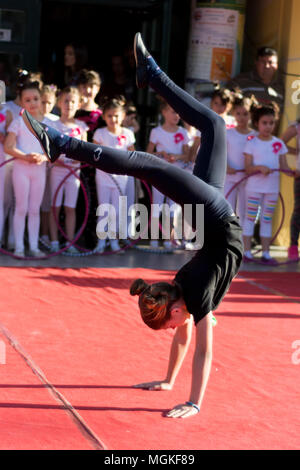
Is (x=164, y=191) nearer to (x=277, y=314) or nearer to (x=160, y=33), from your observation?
(x=277, y=314)

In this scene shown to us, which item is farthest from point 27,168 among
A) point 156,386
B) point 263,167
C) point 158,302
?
point 158,302

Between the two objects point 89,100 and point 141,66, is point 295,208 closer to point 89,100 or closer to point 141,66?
point 89,100

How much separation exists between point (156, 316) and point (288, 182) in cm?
577

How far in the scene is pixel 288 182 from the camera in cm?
959

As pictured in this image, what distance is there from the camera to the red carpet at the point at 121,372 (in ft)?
13.2

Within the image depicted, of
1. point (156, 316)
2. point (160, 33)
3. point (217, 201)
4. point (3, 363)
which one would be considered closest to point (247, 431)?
point (156, 316)

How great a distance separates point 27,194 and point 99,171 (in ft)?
2.81

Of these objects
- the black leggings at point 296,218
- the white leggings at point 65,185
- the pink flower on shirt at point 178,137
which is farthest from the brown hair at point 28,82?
the black leggings at point 296,218

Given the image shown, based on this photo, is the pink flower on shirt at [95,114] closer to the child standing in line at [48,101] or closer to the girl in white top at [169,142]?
the child standing in line at [48,101]

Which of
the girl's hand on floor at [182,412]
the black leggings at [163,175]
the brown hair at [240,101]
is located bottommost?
the girl's hand on floor at [182,412]

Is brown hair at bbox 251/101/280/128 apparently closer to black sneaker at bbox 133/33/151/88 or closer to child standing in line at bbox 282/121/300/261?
child standing in line at bbox 282/121/300/261

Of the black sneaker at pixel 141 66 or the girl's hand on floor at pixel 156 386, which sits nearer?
the girl's hand on floor at pixel 156 386

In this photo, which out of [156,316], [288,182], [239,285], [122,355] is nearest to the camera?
[156,316]

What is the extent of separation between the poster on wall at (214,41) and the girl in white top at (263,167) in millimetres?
1347
